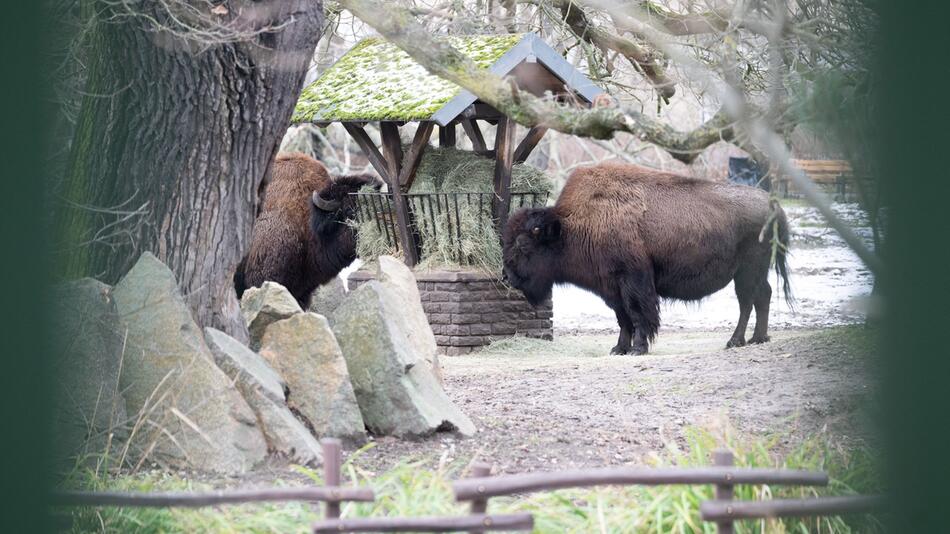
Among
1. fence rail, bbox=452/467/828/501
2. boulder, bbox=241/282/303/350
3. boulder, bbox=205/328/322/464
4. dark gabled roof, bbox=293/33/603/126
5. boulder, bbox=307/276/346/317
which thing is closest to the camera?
fence rail, bbox=452/467/828/501

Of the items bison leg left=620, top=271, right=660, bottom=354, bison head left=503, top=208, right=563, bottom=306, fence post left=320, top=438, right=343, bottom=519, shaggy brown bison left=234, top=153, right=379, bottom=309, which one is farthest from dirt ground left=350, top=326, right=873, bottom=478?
shaggy brown bison left=234, top=153, right=379, bottom=309

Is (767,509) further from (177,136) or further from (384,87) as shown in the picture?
(384,87)

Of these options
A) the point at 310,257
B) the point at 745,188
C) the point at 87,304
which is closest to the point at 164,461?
the point at 87,304

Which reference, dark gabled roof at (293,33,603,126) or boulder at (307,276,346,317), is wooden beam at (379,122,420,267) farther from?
boulder at (307,276,346,317)

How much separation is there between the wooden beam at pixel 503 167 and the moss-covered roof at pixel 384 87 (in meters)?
0.73

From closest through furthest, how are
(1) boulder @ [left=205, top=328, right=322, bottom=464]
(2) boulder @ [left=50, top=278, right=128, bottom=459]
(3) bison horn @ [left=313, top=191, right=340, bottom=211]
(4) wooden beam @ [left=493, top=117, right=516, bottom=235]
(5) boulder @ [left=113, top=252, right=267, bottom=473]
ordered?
(2) boulder @ [left=50, top=278, right=128, bottom=459] → (5) boulder @ [left=113, top=252, right=267, bottom=473] → (1) boulder @ [left=205, top=328, right=322, bottom=464] → (4) wooden beam @ [left=493, top=117, right=516, bottom=235] → (3) bison horn @ [left=313, top=191, right=340, bottom=211]

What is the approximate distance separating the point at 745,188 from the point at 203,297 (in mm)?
6787

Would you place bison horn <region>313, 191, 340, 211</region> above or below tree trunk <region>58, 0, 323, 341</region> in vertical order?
below

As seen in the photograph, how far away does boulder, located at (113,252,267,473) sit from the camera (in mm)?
5891

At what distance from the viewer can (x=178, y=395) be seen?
5.94 m

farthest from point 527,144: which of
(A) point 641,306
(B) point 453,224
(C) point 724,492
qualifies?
(C) point 724,492

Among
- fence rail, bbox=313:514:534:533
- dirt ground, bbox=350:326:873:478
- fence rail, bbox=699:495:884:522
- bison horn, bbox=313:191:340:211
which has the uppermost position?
bison horn, bbox=313:191:340:211

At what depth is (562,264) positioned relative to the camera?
12.1 meters

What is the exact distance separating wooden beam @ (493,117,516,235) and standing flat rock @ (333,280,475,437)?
485 centimetres
